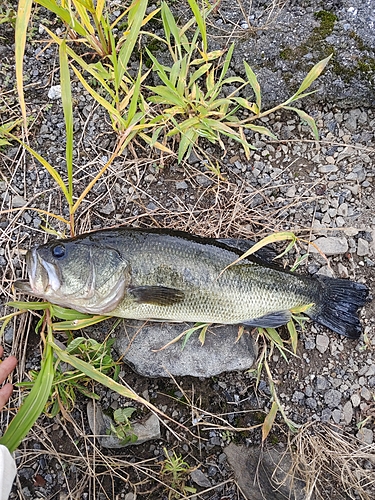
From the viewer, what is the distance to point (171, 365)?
399 centimetres

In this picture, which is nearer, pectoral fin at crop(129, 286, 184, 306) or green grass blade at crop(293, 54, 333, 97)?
pectoral fin at crop(129, 286, 184, 306)

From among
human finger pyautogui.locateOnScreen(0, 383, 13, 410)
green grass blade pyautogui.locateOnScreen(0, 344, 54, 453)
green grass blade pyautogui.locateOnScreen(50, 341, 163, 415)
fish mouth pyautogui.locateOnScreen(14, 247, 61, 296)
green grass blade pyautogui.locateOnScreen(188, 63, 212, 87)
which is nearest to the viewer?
green grass blade pyautogui.locateOnScreen(0, 344, 54, 453)

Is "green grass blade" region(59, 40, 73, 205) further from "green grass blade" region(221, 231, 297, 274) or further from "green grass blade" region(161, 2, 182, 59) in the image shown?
"green grass blade" region(221, 231, 297, 274)

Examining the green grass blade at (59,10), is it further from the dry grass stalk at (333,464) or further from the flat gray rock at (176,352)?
the dry grass stalk at (333,464)

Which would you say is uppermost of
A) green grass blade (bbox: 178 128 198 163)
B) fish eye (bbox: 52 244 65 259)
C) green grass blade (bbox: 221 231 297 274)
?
green grass blade (bbox: 178 128 198 163)

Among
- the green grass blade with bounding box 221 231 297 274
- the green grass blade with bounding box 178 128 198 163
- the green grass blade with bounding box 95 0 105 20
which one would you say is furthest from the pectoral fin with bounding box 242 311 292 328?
the green grass blade with bounding box 95 0 105 20

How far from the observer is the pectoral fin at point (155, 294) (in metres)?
3.69

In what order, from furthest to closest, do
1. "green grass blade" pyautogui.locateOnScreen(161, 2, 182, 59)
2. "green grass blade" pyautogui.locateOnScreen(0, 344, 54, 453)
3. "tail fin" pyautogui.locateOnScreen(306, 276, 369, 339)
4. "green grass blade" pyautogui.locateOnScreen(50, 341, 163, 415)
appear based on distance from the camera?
"tail fin" pyautogui.locateOnScreen(306, 276, 369, 339), "green grass blade" pyautogui.locateOnScreen(161, 2, 182, 59), "green grass blade" pyautogui.locateOnScreen(50, 341, 163, 415), "green grass blade" pyautogui.locateOnScreen(0, 344, 54, 453)

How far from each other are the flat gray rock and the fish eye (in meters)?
0.85

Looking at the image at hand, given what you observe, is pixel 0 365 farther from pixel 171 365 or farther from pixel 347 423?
pixel 347 423

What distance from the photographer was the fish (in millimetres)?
3611

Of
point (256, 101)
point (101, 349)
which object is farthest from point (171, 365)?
point (256, 101)

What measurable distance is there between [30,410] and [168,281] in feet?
4.39

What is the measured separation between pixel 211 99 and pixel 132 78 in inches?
33.4
